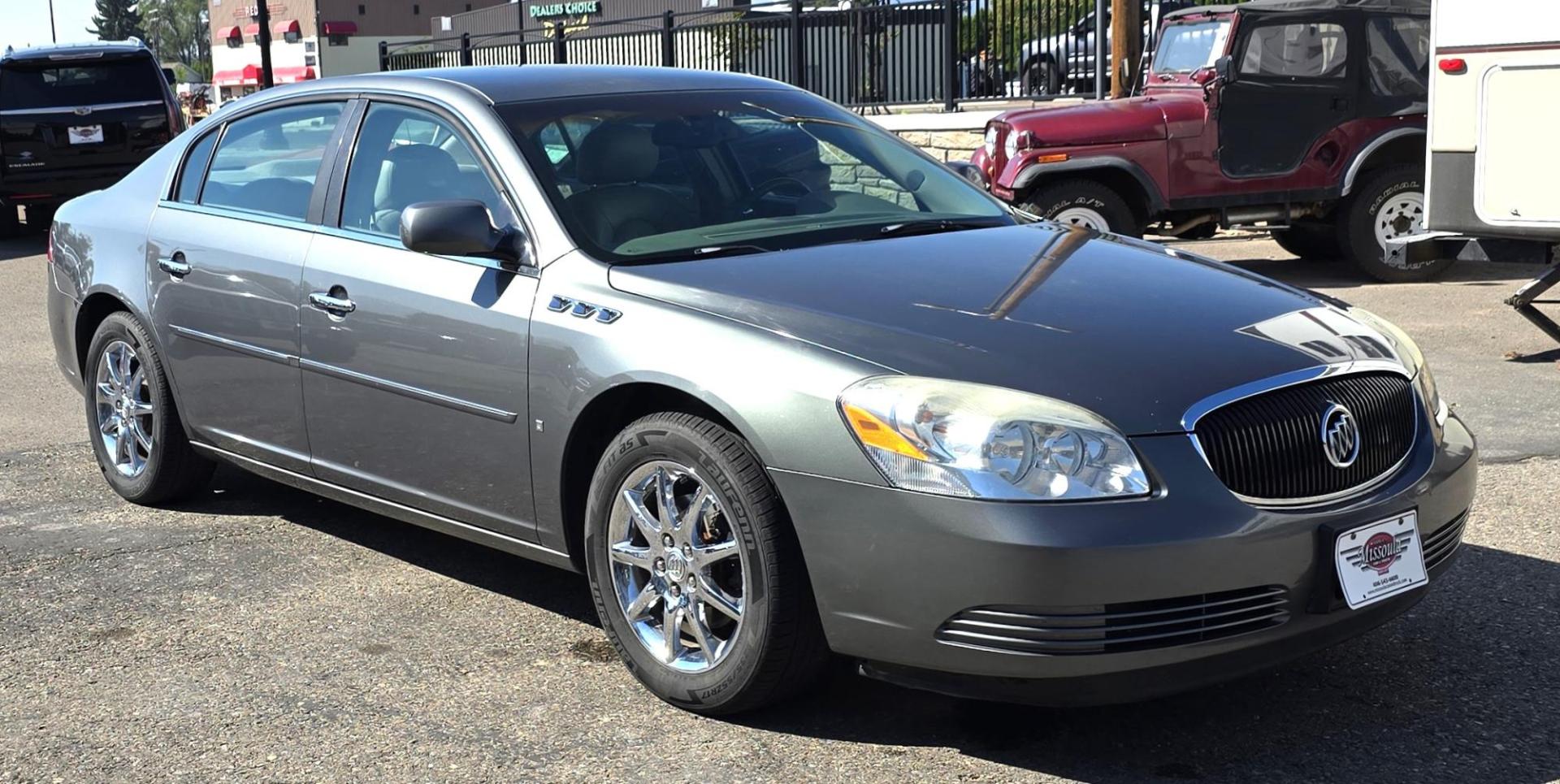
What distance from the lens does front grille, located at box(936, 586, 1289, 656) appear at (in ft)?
11.0

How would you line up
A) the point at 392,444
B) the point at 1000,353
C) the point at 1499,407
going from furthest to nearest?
the point at 1499,407 < the point at 392,444 < the point at 1000,353

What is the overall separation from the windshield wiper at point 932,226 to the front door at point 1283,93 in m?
7.76

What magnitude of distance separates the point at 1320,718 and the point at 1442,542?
499mm

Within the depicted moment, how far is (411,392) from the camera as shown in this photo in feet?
15.0

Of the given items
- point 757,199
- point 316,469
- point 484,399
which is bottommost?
point 316,469

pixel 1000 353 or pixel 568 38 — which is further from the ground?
pixel 568 38

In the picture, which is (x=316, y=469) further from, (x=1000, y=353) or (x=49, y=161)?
(x=49, y=161)

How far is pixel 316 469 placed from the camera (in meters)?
5.05

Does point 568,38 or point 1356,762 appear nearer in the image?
point 1356,762

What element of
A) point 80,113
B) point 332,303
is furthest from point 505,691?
point 80,113

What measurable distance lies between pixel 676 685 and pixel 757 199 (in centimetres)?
144

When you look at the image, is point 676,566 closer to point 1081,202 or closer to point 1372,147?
point 1081,202

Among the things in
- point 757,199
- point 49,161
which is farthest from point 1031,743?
point 49,161

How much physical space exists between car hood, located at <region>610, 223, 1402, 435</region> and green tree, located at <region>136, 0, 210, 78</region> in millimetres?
178492
